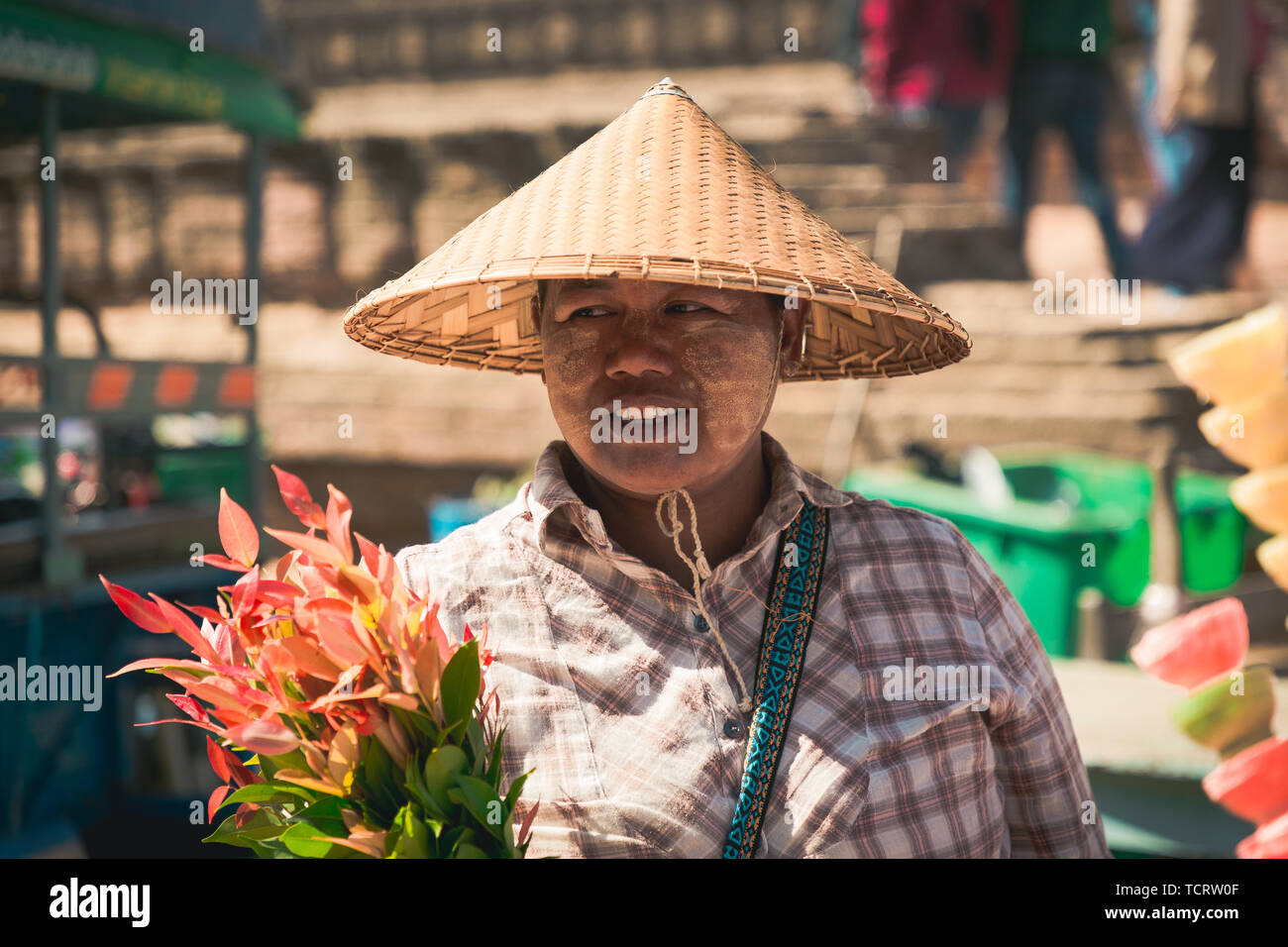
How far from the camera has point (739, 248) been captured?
4.98ft

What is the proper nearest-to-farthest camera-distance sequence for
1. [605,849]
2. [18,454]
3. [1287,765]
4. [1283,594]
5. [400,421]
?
[605,849] < [1287,765] < [1283,594] < [18,454] < [400,421]

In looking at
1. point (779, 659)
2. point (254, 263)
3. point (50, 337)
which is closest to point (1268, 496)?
point (779, 659)

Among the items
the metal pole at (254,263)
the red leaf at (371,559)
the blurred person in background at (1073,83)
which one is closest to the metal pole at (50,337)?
the metal pole at (254,263)

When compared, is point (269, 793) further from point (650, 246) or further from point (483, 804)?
point (650, 246)

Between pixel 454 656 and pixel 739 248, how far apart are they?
2.06ft

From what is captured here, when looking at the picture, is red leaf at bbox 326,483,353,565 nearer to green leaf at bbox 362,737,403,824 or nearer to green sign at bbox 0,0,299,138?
green leaf at bbox 362,737,403,824

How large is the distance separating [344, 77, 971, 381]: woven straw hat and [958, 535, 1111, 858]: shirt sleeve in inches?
17.3

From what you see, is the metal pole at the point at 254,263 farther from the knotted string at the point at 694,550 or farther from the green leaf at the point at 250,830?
the green leaf at the point at 250,830

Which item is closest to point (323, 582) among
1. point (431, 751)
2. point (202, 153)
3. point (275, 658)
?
point (275, 658)

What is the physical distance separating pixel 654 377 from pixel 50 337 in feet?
9.39

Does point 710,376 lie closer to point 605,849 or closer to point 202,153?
point 605,849

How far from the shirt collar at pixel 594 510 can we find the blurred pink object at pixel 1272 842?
2.56 feet

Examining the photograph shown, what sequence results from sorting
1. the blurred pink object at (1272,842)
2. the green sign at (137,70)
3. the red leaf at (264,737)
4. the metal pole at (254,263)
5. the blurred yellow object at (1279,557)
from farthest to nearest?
the metal pole at (254,263) → the green sign at (137,70) → the blurred yellow object at (1279,557) → the blurred pink object at (1272,842) → the red leaf at (264,737)

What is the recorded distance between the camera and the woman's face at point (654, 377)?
153 centimetres
